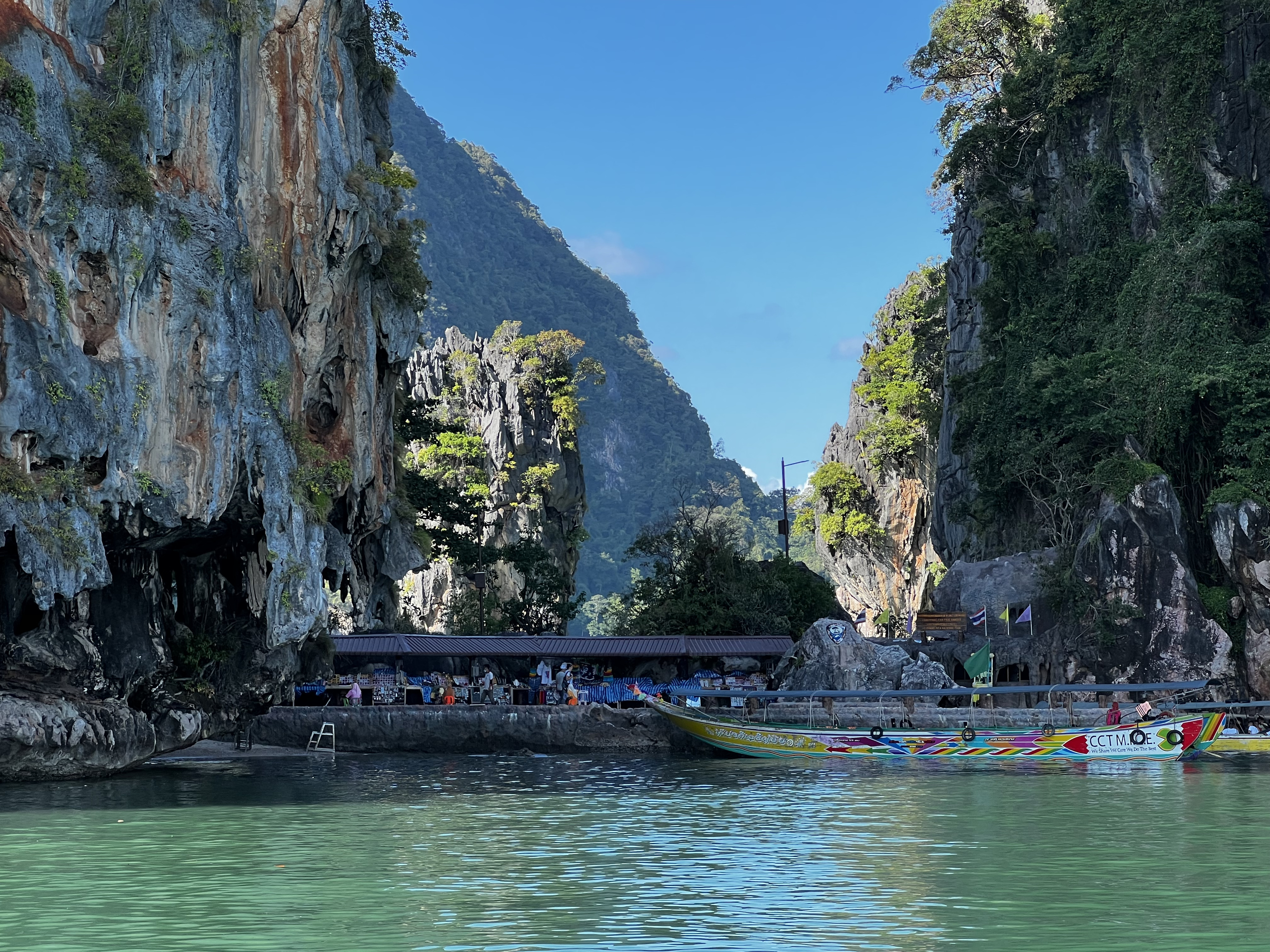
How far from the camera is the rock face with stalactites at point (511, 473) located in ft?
244

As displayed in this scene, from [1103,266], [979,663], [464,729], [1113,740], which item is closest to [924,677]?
[979,663]

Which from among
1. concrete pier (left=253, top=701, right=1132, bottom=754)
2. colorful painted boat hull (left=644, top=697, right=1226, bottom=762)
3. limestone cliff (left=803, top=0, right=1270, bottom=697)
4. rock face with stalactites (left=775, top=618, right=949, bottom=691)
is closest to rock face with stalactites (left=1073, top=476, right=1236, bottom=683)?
limestone cliff (left=803, top=0, right=1270, bottom=697)

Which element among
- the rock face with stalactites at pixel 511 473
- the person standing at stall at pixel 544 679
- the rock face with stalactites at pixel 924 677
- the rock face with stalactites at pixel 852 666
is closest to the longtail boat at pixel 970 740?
the rock face with stalactites at pixel 852 666

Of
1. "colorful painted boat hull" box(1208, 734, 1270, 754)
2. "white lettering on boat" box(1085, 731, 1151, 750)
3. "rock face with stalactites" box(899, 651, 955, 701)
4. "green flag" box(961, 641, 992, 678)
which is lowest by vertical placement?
"colorful painted boat hull" box(1208, 734, 1270, 754)

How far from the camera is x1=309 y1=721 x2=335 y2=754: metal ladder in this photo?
42.3 metres

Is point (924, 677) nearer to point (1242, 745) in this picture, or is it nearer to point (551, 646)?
point (1242, 745)

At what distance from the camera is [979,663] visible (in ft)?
136

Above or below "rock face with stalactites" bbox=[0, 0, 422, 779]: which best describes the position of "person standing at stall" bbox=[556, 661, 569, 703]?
below

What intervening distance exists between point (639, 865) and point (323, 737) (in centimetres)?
2622

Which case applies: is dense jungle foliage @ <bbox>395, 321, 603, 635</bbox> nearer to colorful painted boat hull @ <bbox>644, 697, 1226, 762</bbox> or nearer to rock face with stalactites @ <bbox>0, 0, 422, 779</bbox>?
rock face with stalactites @ <bbox>0, 0, 422, 779</bbox>

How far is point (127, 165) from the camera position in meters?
30.8

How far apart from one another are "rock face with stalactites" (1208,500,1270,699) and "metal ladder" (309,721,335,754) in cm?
2974

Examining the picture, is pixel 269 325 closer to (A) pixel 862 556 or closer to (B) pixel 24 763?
(B) pixel 24 763

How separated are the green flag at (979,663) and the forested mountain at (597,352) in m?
106
